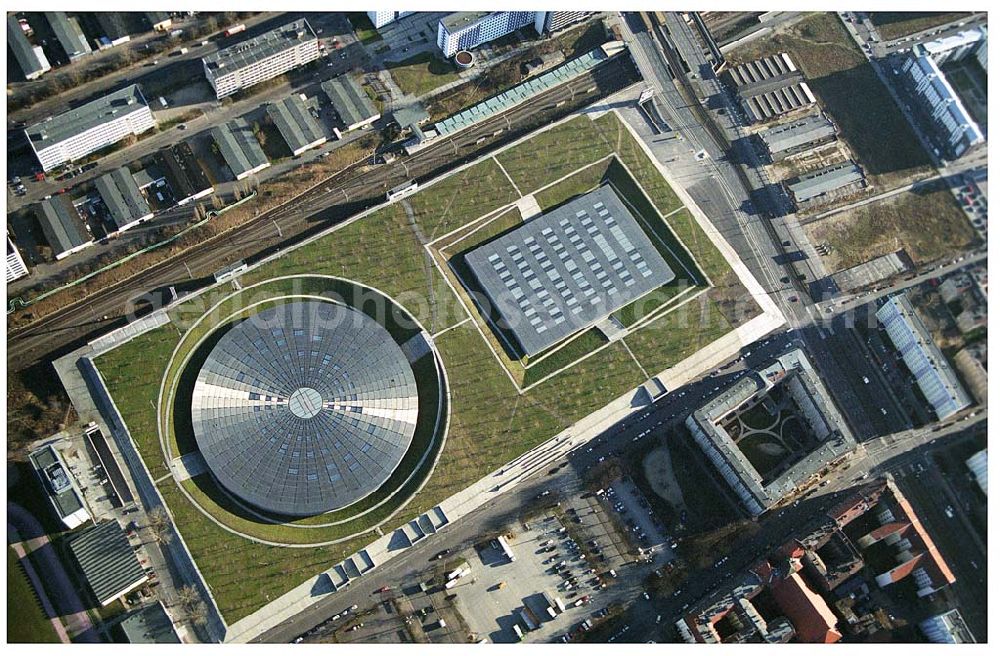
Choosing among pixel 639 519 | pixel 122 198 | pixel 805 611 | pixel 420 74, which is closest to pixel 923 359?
pixel 805 611

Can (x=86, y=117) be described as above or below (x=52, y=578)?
above

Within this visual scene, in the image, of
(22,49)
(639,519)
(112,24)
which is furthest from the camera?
(112,24)

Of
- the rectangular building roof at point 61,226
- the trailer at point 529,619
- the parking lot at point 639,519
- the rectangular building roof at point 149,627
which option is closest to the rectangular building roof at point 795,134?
the parking lot at point 639,519

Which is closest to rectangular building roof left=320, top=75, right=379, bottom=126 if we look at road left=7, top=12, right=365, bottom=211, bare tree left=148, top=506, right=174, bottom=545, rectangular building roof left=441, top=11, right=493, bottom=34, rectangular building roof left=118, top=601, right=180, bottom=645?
road left=7, top=12, right=365, bottom=211

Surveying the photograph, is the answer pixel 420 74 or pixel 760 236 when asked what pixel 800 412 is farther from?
pixel 420 74

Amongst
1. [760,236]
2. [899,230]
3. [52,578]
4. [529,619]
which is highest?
[52,578]

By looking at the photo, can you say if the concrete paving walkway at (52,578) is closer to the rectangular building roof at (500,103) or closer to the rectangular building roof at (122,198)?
the rectangular building roof at (122,198)

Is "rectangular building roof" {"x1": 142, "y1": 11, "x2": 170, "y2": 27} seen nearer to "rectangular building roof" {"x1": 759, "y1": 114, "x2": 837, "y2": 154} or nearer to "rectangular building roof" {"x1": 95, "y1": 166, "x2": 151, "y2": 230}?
"rectangular building roof" {"x1": 95, "y1": 166, "x2": 151, "y2": 230}

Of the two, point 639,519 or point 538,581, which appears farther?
point 639,519

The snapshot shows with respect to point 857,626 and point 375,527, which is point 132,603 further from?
→ point 857,626
